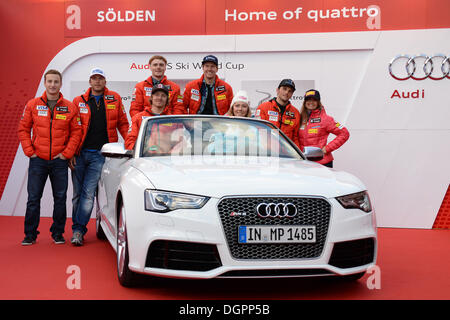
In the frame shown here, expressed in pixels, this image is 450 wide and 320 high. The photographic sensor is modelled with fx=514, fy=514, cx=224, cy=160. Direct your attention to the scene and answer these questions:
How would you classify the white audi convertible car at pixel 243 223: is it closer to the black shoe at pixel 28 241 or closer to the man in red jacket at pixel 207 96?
the black shoe at pixel 28 241

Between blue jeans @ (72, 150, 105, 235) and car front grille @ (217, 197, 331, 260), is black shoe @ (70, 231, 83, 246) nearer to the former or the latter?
blue jeans @ (72, 150, 105, 235)

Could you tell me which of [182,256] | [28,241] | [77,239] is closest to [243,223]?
[182,256]

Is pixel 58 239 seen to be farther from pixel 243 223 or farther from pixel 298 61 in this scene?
pixel 298 61

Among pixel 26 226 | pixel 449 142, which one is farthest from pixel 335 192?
pixel 449 142

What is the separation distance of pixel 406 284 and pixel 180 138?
7.29 feet

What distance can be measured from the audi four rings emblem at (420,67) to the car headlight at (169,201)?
19.1ft

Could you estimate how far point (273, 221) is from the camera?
326 centimetres

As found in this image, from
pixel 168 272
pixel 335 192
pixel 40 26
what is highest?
pixel 40 26

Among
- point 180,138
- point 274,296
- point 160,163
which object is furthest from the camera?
point 180,138

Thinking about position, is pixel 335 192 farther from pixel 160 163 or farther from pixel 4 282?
pixel 4 282

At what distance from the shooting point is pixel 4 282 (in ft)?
13.4

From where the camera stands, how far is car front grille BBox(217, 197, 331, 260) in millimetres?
3223

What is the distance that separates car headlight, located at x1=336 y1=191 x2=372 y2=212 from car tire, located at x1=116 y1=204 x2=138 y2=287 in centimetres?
152
